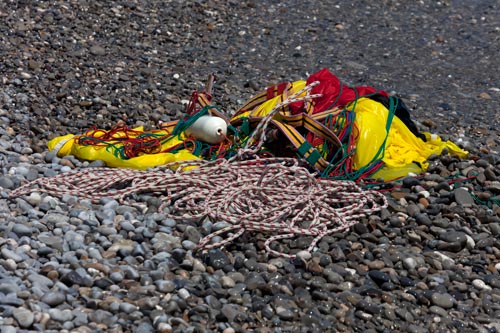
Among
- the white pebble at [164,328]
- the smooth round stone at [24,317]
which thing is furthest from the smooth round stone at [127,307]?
the smooth round stone at [24,317]

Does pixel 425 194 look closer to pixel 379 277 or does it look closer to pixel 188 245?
pixel 379 277

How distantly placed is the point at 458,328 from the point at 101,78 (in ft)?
16.4

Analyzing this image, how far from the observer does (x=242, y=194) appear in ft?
18.6

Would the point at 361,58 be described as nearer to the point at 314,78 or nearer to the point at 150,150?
the point at 314,78

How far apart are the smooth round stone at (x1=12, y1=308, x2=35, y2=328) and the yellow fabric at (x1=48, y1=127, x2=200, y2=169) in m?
2.35

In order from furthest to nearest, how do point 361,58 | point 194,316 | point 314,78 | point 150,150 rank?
point 361,58 → point 314,78 → point 150,150 → point 194,316

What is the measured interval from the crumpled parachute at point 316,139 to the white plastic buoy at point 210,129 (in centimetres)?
6

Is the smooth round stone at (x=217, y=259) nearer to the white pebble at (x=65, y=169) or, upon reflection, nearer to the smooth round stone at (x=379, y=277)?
the smooth round stone at (x=379, y=277)

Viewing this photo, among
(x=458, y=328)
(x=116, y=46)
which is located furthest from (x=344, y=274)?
(x=116, y=46)

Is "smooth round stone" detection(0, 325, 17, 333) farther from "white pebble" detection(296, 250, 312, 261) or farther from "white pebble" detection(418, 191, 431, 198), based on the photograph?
"white pebble" detection(418, 191, 431, 198)

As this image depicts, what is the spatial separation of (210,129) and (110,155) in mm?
798

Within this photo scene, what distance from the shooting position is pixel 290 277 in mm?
4816

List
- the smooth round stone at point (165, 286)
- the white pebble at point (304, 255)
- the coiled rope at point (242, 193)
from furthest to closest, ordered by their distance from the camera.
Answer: the coiled rope at point (242, 193) < the white pebble at point (304, 255) < the smooth round stone at point (165, 286)

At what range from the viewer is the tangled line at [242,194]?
5.35 metres
